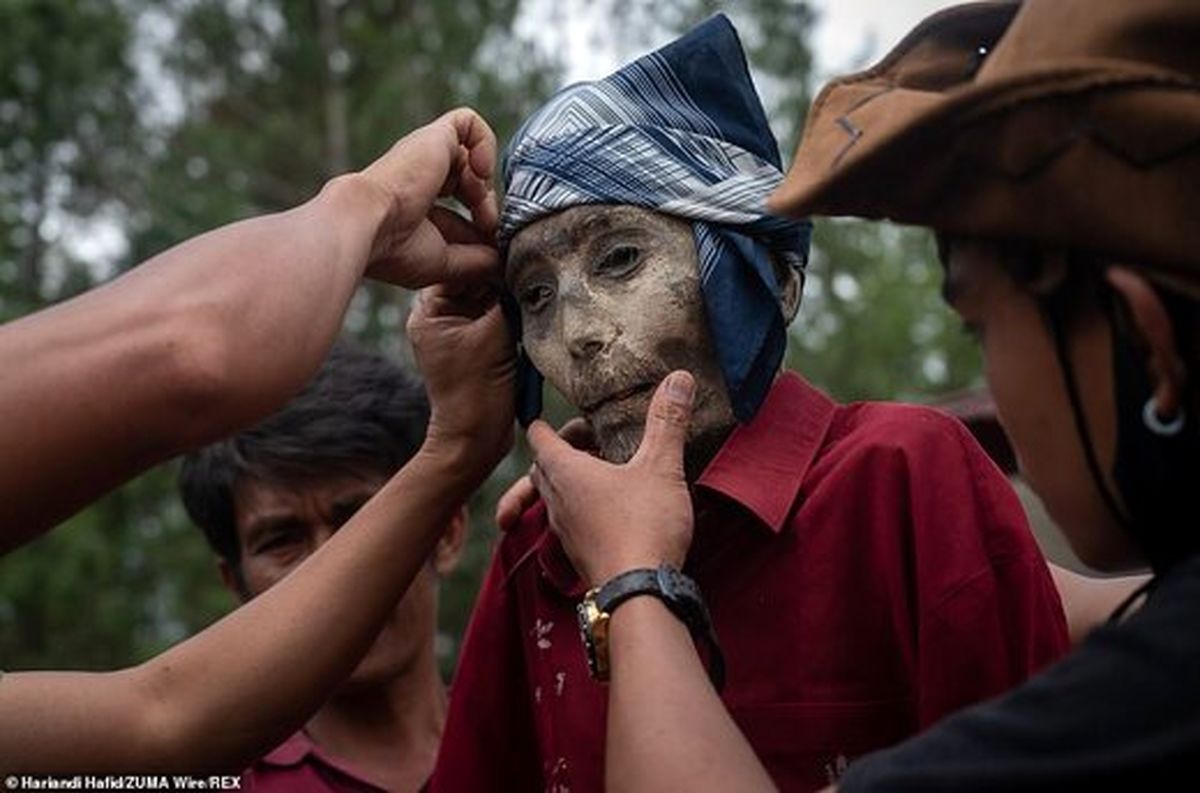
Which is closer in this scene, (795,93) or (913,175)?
(913,175)

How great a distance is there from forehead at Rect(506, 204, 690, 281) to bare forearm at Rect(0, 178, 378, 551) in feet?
1.79

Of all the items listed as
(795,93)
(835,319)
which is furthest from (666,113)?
(835,319)

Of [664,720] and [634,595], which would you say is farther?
[634,595]

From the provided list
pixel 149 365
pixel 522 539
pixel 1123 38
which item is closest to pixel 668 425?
pixel 522 539

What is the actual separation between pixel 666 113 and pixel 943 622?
36.2 inches

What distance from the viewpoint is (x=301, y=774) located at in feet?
11.2

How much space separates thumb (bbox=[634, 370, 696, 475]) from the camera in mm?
2486

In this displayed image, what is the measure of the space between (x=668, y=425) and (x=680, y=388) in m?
0.07

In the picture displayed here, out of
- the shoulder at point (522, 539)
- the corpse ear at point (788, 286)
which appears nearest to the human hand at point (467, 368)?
the shoulder at point (522, 539)

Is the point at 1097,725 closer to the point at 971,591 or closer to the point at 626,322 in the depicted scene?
the point at 971,591

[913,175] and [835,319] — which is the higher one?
[913,175]

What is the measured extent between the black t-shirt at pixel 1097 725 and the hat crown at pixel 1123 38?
20.1 inches

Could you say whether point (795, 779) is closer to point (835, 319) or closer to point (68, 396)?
point (68, 396)

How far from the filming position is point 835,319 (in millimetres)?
25156
